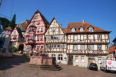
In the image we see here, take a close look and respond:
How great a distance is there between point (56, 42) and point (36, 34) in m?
8.55

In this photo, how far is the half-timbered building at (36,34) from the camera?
35.1m

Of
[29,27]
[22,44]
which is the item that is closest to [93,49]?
[29,27]

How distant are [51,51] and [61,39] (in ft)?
14.4

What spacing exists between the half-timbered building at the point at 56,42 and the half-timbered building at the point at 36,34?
10.8ft

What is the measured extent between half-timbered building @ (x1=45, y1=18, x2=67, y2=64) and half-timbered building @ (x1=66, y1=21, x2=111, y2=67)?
57.5 inches

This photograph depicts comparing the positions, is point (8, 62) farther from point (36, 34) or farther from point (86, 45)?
point (86, 45)

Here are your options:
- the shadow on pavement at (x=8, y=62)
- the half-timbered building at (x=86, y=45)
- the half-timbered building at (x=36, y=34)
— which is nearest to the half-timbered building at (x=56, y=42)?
the half-timbered building at (x=86, y=45)

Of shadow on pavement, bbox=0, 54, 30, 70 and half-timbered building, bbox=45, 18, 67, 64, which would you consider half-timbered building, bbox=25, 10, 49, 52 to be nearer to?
half-timbered building, bbox=45, 18, 67, 64

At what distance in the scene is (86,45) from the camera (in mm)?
29359

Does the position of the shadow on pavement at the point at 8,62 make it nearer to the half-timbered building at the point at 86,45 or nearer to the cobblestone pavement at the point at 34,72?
the cobblestone pavement at the point at 34,72

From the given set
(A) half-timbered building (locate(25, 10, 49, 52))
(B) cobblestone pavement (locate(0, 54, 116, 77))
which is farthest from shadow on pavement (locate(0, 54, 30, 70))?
(A) half-timbered building (locate(25, 10, 49, 52))

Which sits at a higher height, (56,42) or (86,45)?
(56,42)

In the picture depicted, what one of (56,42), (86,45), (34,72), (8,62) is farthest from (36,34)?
(34,72)

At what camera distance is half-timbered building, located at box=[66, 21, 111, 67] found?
2859 centimetres
